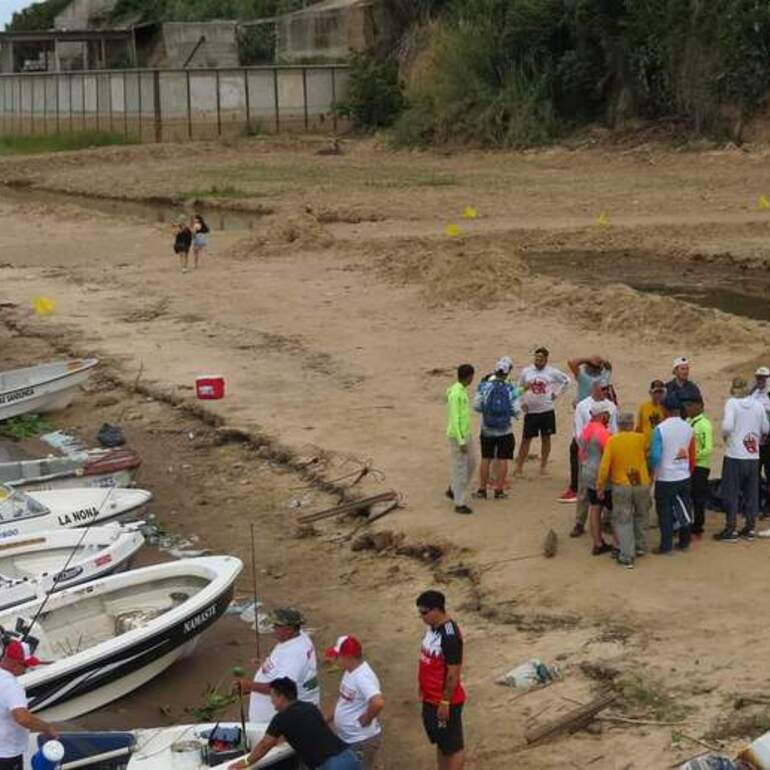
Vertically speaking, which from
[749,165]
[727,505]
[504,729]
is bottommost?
[504,729]

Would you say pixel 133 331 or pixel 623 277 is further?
pixel 623 277

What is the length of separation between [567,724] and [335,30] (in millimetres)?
69654

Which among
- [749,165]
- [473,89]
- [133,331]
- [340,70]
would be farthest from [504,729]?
[340,70]

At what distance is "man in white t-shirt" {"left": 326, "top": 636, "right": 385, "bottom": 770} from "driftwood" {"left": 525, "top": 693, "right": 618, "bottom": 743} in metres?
1.52

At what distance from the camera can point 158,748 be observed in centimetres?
1047

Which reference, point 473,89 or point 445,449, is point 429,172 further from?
point 445,449

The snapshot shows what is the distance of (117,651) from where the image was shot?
39.8ft

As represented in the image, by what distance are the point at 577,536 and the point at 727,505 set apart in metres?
1.50

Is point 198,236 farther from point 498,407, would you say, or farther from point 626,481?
point 626,481

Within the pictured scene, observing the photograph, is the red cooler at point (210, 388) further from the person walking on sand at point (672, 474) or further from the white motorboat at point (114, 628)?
the person walking on sand at point (672, 474)

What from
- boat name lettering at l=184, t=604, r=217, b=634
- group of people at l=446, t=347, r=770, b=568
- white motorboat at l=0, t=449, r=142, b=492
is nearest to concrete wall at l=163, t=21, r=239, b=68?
white motorboat at l=0, t=449, r=142, b=492

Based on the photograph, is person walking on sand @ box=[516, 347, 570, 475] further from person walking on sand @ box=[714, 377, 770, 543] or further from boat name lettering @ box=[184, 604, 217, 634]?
boat name lettering @ box=[184, 604, 217, 634]

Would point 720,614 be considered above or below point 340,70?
below

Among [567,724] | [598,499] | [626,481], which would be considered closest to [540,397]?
[598,499]
